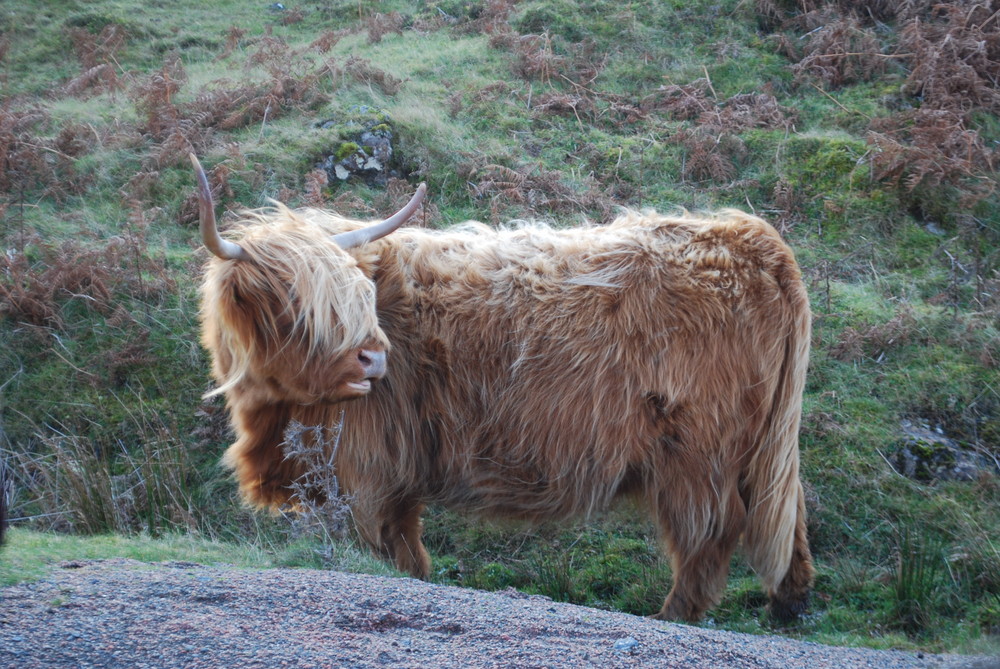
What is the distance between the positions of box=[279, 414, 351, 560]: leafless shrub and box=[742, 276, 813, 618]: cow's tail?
5.55ft

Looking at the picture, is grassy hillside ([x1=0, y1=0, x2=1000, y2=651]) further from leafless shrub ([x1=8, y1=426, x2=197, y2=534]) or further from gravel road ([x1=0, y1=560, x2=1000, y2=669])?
gravel road ([x1=0, y1=560, x2=1000, y2=669])

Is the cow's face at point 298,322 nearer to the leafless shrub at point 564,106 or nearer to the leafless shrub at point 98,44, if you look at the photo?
the leafless shrub at point 564,106

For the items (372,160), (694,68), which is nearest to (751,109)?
(694,68)

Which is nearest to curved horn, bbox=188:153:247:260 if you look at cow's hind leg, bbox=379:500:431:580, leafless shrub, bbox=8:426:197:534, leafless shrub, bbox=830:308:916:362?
cow's hind leg, bbox=379:500:431:580

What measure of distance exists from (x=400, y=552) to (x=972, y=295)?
405cm

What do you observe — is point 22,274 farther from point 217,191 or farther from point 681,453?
point 681,453

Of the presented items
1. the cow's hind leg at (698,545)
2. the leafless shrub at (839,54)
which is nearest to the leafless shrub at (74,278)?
the cow's hind leg at (698,545)

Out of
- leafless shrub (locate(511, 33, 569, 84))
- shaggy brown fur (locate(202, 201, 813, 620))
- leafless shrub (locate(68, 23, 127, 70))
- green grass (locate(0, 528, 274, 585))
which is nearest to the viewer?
green grass (locate(0, 528, 274, 585))

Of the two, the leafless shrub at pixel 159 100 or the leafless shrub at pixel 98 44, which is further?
the leafless shrub at pixel 98 44

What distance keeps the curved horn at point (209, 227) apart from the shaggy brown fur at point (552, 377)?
69 millimetres

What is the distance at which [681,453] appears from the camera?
358cm

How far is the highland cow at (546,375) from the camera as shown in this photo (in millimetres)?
3543

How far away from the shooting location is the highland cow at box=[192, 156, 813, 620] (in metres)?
3.54

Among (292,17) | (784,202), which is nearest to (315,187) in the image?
(784,202)
